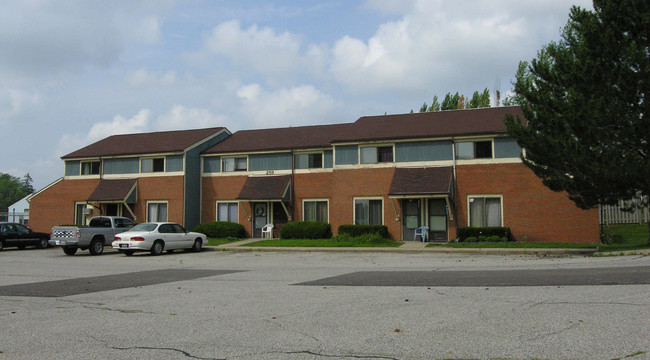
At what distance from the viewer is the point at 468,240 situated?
2634 centimetres

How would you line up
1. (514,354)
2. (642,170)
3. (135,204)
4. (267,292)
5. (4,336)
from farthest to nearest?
(135,204) < (642,170) < (267,292) < (4,336) < (514,354)

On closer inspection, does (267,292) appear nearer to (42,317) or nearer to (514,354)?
(42,317)

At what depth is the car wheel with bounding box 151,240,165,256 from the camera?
2459 centimetres

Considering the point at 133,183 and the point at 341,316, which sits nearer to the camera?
the point at 341,316

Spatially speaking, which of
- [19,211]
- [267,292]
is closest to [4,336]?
[267,292]

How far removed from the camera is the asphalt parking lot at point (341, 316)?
6.18m

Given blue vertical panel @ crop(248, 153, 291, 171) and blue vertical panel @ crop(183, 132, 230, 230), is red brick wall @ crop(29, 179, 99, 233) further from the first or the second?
blue vertical panel @ crop(248, 153, 291, 171)

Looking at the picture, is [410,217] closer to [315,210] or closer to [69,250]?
[315,210]

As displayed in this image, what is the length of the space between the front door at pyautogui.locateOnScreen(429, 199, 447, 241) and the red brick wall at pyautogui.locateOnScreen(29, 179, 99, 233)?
73.4ft

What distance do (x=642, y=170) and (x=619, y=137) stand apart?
164cm

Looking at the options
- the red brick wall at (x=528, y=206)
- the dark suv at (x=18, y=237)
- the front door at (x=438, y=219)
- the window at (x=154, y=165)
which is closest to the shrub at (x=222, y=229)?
the window at (x=154, y=165)

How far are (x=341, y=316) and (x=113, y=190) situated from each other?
30.4m

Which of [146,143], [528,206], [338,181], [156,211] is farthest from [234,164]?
[528,206]

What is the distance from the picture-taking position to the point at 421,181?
28.1 meters
